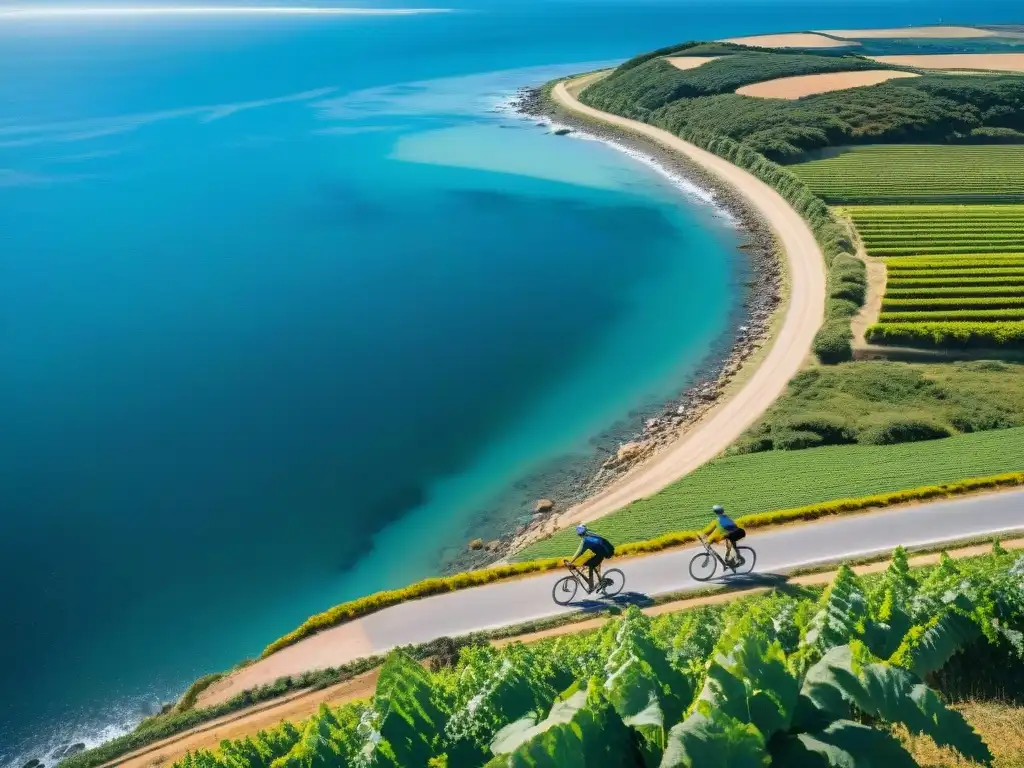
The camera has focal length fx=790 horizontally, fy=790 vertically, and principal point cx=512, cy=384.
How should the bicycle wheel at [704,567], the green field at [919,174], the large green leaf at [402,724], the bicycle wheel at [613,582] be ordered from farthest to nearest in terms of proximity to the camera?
the green field at [919,174], the bicycle wheel at [704,567], the bicycle wheel at [613,582], the large green leaf at [402,724]

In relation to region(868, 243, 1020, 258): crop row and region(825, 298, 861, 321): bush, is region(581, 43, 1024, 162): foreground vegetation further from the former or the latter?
region(825, 298, 861, 321): bush

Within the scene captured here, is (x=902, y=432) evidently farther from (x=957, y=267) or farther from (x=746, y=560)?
(x=957, y=267)

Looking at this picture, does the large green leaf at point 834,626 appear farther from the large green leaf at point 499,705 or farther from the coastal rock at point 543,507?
the coastal rock at point 543,507

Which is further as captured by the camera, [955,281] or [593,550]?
[955,281]

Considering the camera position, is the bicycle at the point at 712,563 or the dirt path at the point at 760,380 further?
the dirt path at the point at 760,380

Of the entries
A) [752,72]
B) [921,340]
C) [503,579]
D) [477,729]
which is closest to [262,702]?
[503,579]

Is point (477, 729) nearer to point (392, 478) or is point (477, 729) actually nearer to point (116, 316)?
point (392, 478)

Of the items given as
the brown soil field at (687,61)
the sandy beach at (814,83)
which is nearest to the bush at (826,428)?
the sandy beach at (814,83)

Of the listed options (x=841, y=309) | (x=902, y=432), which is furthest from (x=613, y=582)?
(x=841, y=309)
